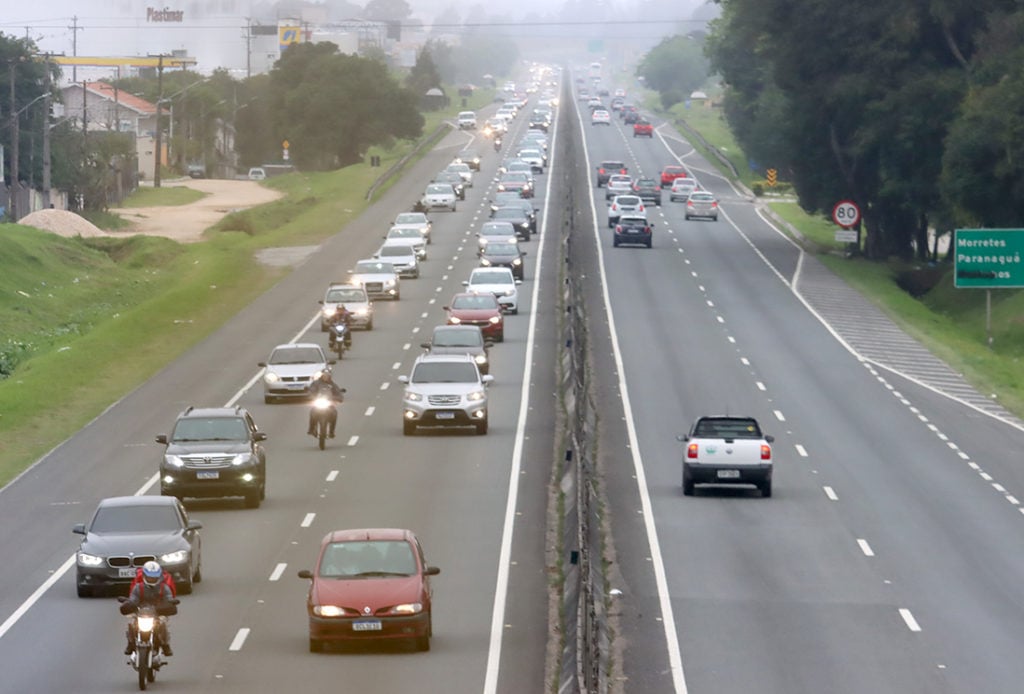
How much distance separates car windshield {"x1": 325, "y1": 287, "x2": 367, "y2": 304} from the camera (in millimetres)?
60094

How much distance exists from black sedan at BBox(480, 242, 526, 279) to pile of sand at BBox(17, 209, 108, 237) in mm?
28012

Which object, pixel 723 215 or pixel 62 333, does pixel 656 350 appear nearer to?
pixel 62 333

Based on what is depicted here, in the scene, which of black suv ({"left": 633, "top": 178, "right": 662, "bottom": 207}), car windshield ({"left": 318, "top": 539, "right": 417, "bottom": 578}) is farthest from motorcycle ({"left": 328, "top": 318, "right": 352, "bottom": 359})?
black suv ({"left": 633, "top": 178, "right": 662, "bottom": 207})

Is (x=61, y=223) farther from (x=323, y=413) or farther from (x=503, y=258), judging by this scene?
(x=323, y=413)

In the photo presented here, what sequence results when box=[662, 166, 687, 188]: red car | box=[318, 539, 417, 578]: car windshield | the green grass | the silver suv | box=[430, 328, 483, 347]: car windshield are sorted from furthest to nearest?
box=[662, 166, 687, 188]: red car → the green grass → box=[430, 328, 483, 347]: car windshield → the silver suv → box=[318, 539, 417, 578]: car windshield

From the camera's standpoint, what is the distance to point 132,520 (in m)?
25.6

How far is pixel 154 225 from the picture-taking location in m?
104

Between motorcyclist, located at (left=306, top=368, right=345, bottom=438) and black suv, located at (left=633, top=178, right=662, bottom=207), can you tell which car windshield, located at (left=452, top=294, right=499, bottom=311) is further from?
black suv, located at (left=633, top=178, right=662, bottom=207)

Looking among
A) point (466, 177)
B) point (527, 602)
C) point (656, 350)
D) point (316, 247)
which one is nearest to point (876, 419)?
point (656, 350)

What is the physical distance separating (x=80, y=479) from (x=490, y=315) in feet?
71.7

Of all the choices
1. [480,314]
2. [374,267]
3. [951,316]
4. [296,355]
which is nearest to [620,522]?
[296,355]

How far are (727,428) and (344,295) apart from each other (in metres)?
26.5

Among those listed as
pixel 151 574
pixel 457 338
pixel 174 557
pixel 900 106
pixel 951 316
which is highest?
pixel 900 106

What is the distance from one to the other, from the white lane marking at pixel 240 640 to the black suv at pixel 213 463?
8878 mm
